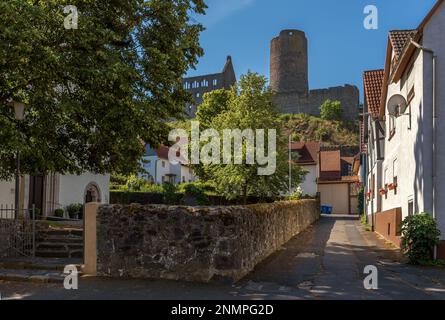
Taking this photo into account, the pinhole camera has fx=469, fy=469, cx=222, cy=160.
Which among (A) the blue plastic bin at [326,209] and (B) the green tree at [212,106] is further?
(A) the blue plastic bin at [326,209]

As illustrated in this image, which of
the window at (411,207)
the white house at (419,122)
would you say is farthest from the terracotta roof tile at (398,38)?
the window at (411,207)

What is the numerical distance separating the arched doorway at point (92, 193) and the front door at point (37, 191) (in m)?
3.64

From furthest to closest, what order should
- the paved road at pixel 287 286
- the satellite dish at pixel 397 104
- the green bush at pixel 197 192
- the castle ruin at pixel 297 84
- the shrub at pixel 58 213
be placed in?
the castle ruin at pixel 297 84 < the green bush at pixel 197 192 < the shrub at pixel 58 213 < the satellite dish at pixel 397 104 < the paved road at pixel 287 286

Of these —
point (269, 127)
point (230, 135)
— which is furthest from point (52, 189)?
point (269, 127)

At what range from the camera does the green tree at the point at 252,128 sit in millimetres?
26969

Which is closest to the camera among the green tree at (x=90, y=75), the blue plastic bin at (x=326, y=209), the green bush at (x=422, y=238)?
the green tree at (x=90, y=75)

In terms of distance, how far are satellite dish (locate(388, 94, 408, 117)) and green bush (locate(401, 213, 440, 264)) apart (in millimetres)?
3878

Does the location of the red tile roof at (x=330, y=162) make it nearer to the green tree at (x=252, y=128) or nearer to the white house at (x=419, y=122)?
the green tree at (x=252, y=128)

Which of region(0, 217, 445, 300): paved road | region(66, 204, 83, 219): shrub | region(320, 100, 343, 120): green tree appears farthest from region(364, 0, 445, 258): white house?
region(320, 100, 343, 120): green tree

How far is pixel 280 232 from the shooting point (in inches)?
671

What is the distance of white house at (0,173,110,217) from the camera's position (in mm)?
20547

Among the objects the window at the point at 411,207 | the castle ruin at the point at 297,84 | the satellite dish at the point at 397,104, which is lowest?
the window at the point at 411,207

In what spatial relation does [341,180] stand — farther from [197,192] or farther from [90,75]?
[90,75]
